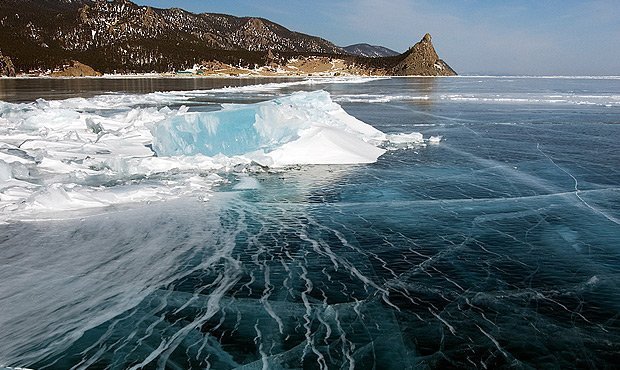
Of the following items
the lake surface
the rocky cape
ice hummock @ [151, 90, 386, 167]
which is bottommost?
the lake surface

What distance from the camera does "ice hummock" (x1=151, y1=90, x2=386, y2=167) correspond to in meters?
11.6

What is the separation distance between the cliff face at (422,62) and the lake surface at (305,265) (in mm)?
149025

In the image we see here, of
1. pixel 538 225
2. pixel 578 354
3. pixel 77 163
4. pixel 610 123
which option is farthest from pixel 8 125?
pixel 610 123

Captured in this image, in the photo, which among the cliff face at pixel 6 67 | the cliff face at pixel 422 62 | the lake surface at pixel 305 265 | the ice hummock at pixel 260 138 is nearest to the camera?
the lake surface at pixel 305 265

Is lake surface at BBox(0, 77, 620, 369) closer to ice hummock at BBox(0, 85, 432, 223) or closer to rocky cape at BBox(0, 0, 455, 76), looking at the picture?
ice hummock at BBox(0, 85, 432, 223)

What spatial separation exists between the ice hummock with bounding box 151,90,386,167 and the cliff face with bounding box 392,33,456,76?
482 ft

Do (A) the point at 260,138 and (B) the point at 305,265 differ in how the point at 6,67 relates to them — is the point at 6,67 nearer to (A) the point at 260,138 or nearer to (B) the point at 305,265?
(A) the point at 260,138

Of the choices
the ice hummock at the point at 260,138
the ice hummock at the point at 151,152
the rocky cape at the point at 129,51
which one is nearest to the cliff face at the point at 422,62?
the rocky cape at the point at 129,51

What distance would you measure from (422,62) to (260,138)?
155 meters

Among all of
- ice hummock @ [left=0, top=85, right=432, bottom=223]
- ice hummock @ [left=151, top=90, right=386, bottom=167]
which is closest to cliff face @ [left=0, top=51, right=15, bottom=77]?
ice hummock @ [left=0, top=85, right=432, bottom=223]

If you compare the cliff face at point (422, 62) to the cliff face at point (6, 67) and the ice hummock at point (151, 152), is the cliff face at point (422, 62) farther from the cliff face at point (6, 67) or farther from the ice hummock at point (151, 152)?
the ice hummock at point (151, 152)

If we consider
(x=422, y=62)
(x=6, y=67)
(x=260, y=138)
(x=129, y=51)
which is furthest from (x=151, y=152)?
(x=422, y=62)

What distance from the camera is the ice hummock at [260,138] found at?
11.6 meters

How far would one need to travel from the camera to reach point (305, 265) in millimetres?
5477
